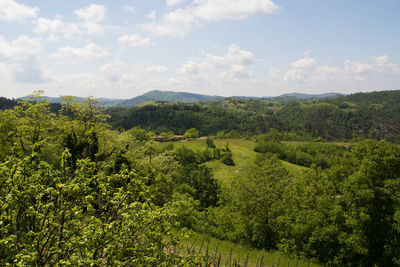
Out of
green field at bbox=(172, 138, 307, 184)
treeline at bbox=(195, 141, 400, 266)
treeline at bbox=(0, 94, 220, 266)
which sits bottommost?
green field at bbox=(172, 138, 307, 184)

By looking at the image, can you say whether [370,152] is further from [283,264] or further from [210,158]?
[210,158]

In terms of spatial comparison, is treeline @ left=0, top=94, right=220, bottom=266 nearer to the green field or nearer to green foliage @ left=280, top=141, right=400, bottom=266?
green foliage @ left=280, top=141, right=400, bottom=266

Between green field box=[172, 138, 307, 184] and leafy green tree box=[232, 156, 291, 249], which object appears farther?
green field box=[172, 138, 307, 184]

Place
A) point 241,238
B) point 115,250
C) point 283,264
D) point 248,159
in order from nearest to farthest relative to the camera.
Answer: point 115,250 → point 283,264 → point 241,238 → point 248,159

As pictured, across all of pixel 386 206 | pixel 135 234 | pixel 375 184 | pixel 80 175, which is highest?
→ pixel 80 175

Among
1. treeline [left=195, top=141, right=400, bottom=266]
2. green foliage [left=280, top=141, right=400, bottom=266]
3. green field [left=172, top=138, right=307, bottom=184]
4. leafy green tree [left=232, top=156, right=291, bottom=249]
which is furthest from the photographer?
green field [left=172, top=138, right=307, bottom=184]

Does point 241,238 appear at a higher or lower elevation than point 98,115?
lower

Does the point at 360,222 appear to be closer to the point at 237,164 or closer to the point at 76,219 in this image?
the point at 76,219

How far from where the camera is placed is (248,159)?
127 m

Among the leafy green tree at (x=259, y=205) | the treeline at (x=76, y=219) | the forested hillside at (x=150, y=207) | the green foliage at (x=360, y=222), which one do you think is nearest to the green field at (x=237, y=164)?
the leafy green tree at (x=259, y=205)

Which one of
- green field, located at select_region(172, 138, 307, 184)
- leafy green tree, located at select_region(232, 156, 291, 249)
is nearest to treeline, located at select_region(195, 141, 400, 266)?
leafy green tree, located at select_region(232, 156, 291, 249)

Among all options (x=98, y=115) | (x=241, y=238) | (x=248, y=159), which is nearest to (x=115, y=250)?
(x=241, y=238)

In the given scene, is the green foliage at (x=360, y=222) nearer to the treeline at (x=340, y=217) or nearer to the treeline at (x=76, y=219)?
the treeline at (x=340, y=217)

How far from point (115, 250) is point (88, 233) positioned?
1.12m
